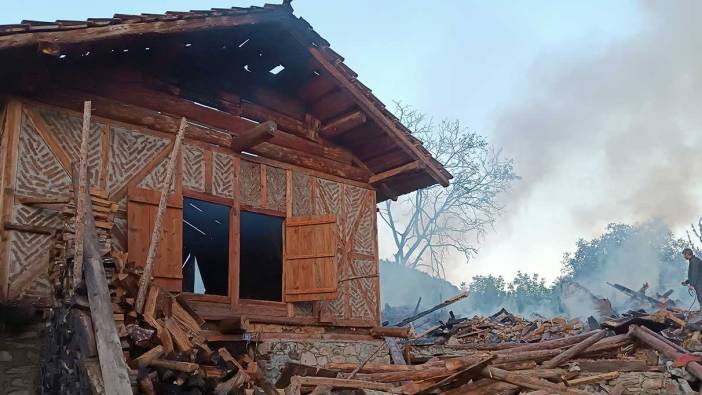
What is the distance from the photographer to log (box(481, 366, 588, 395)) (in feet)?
23.3

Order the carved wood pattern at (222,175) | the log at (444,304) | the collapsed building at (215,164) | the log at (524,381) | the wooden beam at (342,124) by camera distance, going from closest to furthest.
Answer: the log at (524,381) → the collapsed building at (215,164) → the carved wood pattern at (222,175) → the wooden beam at (342,124) → the log at (444,304)

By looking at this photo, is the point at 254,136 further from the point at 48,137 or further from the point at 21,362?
the point at 21,362

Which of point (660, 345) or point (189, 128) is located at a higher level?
point (189, 128)

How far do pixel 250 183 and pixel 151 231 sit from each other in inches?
85.4

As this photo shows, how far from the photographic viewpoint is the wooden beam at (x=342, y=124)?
12.2m

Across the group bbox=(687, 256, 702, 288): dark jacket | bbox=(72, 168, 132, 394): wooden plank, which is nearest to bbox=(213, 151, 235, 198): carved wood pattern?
bbox=(72, 168, 132, 394): wooden plank

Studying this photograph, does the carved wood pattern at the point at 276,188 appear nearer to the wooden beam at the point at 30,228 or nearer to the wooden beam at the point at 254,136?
the wooden beam at the point at 254,136

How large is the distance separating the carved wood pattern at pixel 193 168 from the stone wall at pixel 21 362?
3158mm

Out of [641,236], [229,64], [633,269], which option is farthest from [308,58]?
[641,236]

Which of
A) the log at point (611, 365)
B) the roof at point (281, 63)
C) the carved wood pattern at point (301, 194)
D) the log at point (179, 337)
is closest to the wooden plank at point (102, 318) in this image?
the log at point (179, 337)

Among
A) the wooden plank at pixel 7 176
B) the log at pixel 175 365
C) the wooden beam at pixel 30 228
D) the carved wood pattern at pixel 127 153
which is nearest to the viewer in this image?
the log at pixel 175 365

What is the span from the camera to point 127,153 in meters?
9.73

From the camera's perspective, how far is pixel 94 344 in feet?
20.8

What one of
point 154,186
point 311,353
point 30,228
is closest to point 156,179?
point 154,186
